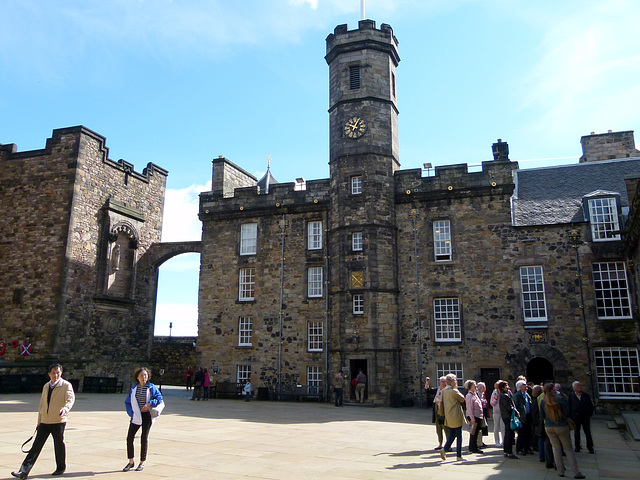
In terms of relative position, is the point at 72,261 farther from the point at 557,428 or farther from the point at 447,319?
the point at 557,428

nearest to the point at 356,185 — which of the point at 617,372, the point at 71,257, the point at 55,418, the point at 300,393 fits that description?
the point at 300,393

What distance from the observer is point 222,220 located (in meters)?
27.4

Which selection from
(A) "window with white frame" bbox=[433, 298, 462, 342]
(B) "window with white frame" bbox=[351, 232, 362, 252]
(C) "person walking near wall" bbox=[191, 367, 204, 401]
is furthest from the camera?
(B) "window with white frame" bbox=[351, 232, 362, 252]

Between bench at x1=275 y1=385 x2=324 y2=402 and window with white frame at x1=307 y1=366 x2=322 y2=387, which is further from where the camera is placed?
window with white frame at x1=307 y1=366 x2=322 y2=387

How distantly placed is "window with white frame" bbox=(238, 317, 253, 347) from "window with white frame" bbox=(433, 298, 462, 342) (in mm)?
8979

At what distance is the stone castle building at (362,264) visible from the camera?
2116 centimetres

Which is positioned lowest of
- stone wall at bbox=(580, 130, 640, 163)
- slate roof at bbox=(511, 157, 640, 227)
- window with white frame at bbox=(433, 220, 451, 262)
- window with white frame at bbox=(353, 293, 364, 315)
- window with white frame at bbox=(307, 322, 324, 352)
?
window with white frame at bbox=(307, 322, 324, 352)

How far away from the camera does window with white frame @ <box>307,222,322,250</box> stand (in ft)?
83.0

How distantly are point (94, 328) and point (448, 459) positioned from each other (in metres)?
21.4

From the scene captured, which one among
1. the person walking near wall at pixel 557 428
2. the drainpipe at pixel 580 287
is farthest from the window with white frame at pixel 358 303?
the person walking near wall at pixel 557 428

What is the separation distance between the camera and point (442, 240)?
76.5 ft

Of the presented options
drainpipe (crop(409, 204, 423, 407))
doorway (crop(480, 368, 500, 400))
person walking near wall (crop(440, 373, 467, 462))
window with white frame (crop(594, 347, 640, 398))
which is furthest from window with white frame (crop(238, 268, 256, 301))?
person walking near wall (crop(440, 373, 467, 462))

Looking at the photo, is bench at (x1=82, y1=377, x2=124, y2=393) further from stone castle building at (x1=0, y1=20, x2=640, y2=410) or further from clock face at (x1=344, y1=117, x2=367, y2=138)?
clock face at (x1=344, y1=117, x2=367, y2=138)

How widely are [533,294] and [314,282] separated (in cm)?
971
